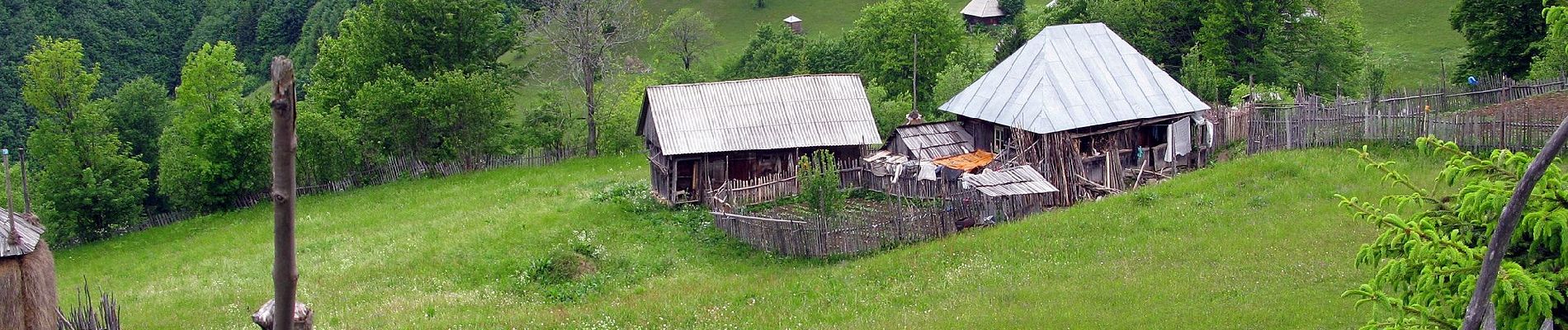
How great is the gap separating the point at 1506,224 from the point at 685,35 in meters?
68.3

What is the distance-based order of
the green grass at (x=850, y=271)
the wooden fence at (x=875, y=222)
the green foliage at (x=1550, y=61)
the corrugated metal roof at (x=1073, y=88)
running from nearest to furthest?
the green grass at (x=850, y=271)
the wooden fence at (x=875, y=222)
the corrugated metal roof at (x=1073, y=88)
the green foliage at (x=1550, y=61)

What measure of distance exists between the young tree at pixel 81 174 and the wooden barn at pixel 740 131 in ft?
59.3

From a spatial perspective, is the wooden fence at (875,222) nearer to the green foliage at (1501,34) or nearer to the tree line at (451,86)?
the tree line at (451,86)

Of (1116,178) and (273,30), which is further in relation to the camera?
(273,30)

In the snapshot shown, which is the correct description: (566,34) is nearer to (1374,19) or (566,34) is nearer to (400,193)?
(400,193)

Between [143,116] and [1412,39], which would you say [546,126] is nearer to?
[143,116]

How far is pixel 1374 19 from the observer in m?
66.4

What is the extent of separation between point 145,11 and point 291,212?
10479cm

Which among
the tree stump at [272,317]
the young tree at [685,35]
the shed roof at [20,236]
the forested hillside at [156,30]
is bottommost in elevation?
the shed roof at [20,236]

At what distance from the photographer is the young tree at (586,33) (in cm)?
4231

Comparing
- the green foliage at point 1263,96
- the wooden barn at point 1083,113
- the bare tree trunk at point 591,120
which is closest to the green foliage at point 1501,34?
the green foliage at point 1263,96

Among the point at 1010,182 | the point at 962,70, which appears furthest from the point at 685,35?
the point at 1010,182

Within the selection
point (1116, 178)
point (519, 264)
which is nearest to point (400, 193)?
point (519, 264)

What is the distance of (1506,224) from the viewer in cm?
638
